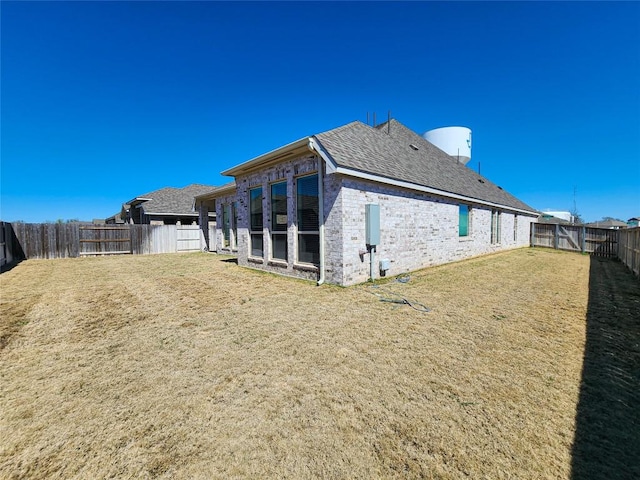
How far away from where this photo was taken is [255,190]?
970cm

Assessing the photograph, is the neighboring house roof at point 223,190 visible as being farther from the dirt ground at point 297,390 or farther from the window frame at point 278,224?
the dirt ground at point 297,390

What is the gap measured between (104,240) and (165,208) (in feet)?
17.6

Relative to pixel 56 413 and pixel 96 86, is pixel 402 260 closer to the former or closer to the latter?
pixel 56 413

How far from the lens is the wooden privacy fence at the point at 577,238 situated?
571 inches

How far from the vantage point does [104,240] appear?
15062 millimetres

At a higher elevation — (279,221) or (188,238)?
(279,221)

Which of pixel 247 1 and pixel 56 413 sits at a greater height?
pixel 247 1

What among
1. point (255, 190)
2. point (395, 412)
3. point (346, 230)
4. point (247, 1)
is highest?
point (247, 1)

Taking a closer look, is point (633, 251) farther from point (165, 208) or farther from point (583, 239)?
point (165, 208)

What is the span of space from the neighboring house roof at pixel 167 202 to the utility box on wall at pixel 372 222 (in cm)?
1726

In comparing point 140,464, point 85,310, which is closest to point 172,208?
point 85,310

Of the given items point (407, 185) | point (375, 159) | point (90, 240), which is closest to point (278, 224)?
point (375, 159)

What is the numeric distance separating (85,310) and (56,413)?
3.64 metres

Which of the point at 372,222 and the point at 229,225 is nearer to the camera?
the point at 372,222
